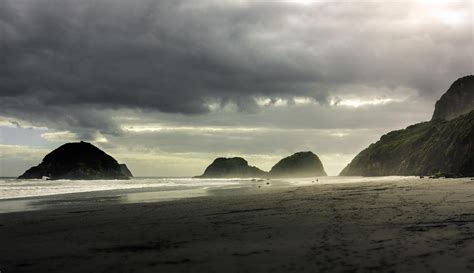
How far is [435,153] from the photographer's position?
132m

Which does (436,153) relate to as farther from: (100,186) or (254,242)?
(254,242)

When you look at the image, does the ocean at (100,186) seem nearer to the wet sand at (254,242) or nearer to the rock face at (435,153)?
the rock face at (435,153)

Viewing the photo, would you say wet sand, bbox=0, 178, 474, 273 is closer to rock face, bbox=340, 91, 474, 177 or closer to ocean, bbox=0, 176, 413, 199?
ocean, bbox=0, 176, 413, 199

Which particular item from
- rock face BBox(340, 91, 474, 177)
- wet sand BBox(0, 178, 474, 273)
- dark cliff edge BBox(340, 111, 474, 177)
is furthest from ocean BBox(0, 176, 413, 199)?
wet sand BBox(0, 178, 474, 273)

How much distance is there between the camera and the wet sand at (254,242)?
36.7 ft

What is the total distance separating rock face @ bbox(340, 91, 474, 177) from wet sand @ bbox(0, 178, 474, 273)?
7690 cm

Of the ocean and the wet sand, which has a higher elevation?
the ocean

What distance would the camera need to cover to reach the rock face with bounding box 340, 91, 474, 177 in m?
99.7

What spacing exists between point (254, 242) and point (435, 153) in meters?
135

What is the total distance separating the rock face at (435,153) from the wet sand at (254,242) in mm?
76896

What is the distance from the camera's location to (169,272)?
10.8m

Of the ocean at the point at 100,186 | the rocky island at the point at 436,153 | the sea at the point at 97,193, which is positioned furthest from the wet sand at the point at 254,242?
the rocky island at the point at 436,153

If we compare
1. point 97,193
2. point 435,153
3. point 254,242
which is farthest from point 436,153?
point 254,242

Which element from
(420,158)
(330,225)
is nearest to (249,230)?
(330,225)
